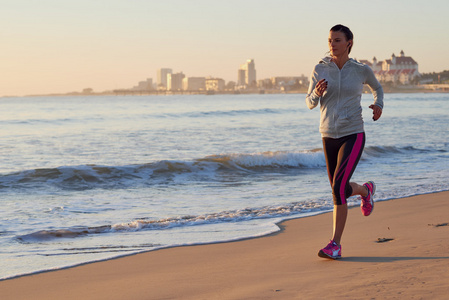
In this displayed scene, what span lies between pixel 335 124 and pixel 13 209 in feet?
18.9

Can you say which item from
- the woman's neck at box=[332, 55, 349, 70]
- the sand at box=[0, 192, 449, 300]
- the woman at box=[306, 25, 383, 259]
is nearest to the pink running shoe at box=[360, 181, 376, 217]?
the sand at box=[0, 192, 449, 300]

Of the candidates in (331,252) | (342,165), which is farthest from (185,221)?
(342,165)

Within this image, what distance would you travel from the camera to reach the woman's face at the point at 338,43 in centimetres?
A: 465

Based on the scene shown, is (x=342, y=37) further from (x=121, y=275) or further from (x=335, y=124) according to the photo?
(x=121, y=275)

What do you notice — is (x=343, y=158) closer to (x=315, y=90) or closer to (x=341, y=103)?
(x=341, y=103)

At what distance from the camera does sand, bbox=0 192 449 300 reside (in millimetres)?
3785

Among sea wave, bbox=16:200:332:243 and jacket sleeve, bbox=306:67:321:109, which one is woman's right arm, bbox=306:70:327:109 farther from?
sea wave, bbox=16:200:332:243

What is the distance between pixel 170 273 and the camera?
179 inches

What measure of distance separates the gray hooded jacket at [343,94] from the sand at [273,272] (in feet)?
3.61

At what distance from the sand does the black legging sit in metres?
0.58

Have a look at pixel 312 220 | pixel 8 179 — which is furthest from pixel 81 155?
pixel 312 220

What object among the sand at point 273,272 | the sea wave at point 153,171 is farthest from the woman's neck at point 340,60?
the sea wave at point 153,171

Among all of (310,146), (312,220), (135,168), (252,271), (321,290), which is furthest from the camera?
(310,146)

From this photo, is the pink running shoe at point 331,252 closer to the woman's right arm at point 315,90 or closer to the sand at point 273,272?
the sand at point 273,272
